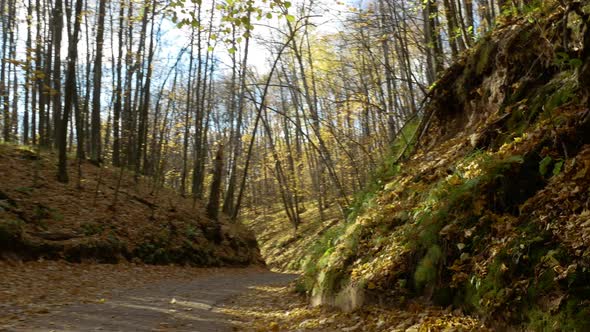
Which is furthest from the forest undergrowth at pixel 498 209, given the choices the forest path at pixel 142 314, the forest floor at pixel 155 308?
the forest path at pixel 142 314

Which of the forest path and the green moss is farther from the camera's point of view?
the forest path

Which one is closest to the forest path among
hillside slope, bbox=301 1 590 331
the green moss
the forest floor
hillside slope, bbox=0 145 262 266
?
the forest floor

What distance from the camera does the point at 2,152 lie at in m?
16.0

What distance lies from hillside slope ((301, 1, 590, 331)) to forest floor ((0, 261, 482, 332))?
30 centimetres

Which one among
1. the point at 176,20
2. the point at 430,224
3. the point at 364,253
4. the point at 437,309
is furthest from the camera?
the point at 364,253

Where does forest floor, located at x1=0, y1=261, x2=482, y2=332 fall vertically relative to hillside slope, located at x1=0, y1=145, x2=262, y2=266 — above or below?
below

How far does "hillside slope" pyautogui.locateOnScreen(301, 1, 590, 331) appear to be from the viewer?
3469 mm

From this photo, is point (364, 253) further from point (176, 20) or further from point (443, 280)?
point (176, 20)

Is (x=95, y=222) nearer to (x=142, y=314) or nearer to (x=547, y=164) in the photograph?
(x=142, y=314)

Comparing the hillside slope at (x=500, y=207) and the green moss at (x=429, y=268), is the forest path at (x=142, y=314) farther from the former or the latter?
the green moss at (x=429, y=268)

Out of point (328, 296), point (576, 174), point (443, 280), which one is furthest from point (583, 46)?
point (328, 296)

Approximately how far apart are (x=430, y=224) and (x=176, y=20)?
13.8 feet

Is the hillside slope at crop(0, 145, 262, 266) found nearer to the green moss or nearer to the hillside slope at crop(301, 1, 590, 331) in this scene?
the hillside slope at crop(301, 1, 590, 331)

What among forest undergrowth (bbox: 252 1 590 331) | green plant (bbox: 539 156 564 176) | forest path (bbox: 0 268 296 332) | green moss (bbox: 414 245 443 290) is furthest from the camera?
forest path (bbox: 0 268 296 332)
